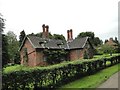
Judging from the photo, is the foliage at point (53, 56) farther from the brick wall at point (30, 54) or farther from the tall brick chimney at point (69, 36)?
the tall brick chimney at point (69, 36)

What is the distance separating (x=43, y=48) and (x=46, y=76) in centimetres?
3056

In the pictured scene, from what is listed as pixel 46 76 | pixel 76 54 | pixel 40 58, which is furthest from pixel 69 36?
pixel 46 76

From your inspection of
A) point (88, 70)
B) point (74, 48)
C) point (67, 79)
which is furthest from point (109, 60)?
point (74, 48)

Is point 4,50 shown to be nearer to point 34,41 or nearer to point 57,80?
point 57,80

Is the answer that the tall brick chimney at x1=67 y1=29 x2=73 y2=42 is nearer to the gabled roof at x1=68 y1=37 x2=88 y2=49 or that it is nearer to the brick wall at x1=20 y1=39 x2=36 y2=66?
the gabled roof at x1=68 y1=37 x2=88 y2=49

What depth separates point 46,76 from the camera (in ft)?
48.5

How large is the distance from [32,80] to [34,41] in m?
32.6

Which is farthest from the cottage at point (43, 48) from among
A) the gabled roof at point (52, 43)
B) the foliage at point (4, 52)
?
the foliage at point (4, 52)

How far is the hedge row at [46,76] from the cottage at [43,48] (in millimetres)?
22500

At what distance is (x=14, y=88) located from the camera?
39.9 feet

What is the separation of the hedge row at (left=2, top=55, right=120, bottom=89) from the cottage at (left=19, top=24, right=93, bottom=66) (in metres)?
22.5

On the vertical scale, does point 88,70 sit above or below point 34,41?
below

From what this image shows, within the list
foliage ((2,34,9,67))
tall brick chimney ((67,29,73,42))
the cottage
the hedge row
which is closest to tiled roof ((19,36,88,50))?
the cottage

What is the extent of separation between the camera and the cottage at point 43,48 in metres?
44.3
